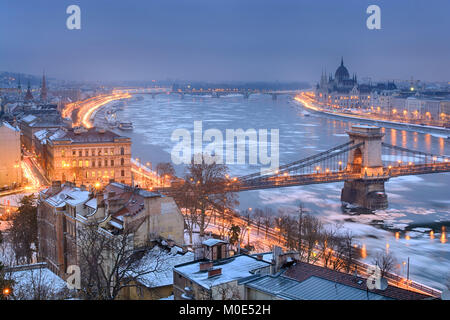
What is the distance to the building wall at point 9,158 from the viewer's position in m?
19.5

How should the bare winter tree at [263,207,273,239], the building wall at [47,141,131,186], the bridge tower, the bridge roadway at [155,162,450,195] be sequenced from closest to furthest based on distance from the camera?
the bare winter tree at [263,207,273,239]
the bridge roadway at [155,162,450,195]
the bridge tower
the building wall at [47,141,131,186]

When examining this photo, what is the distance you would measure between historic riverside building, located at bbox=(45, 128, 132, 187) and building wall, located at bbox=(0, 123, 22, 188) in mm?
1144

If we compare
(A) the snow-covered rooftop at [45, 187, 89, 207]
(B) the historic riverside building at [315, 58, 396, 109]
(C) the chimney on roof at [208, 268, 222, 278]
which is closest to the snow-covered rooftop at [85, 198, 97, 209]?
(A) the snow-covered rooftop at [45, 187, 89, 207]

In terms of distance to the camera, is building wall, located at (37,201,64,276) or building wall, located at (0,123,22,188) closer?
building wall, located at (37,201,64,276)

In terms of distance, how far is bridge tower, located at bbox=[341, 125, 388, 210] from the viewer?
61.1ft

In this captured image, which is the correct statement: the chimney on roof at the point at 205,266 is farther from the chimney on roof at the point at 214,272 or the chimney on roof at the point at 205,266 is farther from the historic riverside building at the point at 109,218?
the historic riverside building at the point at 109,218

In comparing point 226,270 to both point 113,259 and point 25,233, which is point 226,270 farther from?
point 25,233

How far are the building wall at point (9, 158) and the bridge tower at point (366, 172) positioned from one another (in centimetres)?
1111

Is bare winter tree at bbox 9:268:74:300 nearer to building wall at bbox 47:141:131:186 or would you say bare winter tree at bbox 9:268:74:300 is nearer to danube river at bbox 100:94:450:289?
danube river at bbox 100:94:450:289

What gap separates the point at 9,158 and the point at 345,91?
68.1 m

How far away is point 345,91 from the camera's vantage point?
8256 cm

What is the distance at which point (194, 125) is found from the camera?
47688 millimetres

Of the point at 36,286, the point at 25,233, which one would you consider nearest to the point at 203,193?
the point at 25,233
